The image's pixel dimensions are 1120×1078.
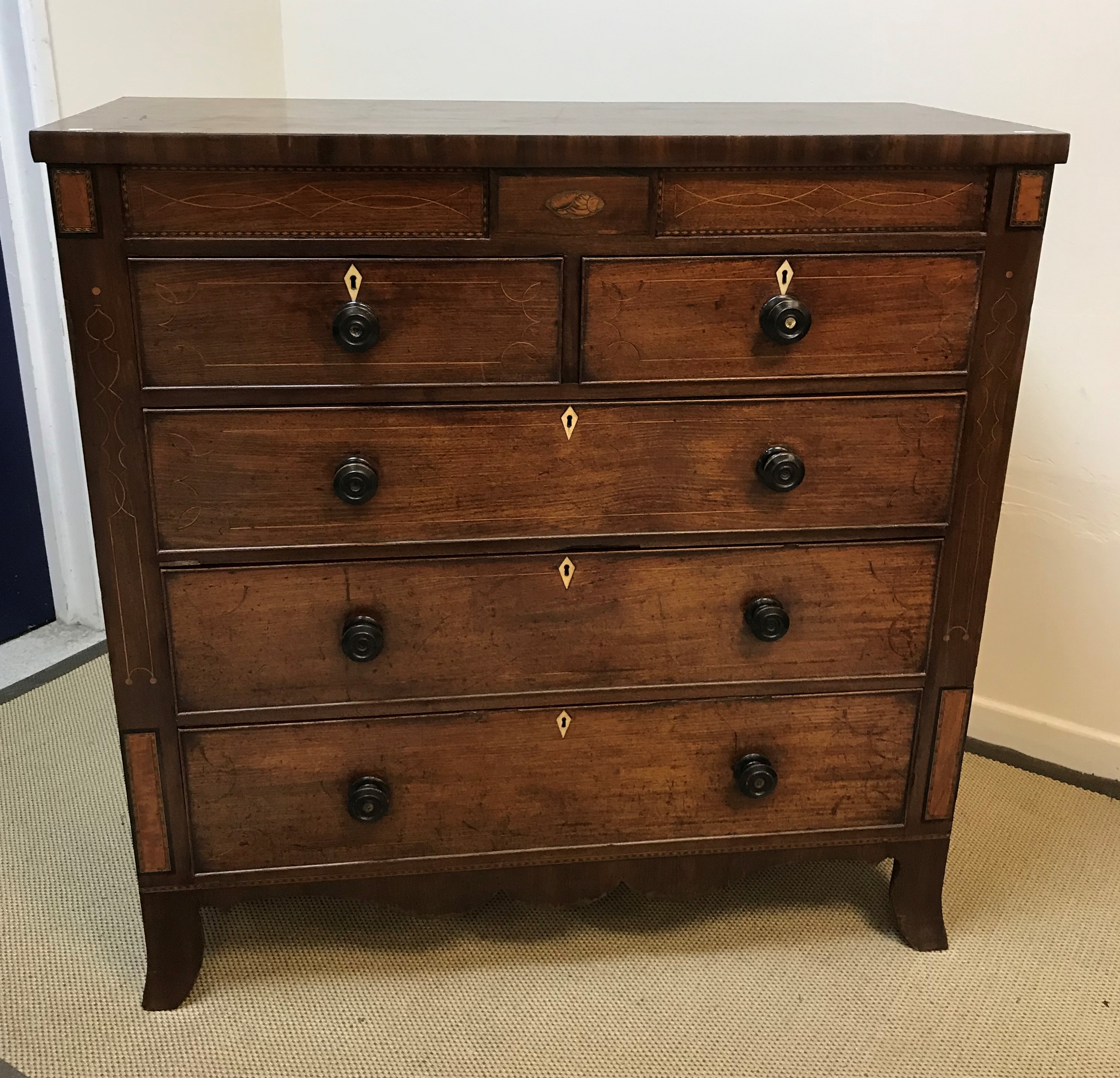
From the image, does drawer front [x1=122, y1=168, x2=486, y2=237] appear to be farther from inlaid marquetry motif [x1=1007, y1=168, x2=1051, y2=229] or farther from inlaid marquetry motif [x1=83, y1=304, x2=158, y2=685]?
inlaid marquetry motif [x1=1007, y1=168, x2=1051, y2=229]

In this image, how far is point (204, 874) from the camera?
139 centimetres

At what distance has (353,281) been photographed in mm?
1172

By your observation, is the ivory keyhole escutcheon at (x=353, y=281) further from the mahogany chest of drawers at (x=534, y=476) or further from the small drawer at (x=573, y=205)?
the small drawer at (x=573, y=205)

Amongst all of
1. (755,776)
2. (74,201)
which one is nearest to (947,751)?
(755,776)

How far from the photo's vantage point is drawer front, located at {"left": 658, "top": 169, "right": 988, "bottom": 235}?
1180 millimetres

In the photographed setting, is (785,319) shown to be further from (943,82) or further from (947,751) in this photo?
(943,82)

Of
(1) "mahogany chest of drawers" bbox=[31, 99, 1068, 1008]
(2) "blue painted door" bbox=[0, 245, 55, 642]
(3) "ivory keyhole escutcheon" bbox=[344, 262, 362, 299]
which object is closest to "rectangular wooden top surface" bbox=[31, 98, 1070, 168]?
(1) "mahogany chest of drawers" bbox=[31, 99, 1068, 1008]

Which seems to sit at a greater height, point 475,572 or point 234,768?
point 475,572

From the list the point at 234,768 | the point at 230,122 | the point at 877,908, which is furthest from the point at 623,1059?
the point at 230,122

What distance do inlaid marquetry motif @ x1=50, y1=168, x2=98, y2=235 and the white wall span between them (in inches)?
36.8

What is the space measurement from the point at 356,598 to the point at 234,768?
0.85 feet

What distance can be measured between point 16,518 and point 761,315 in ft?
5.36

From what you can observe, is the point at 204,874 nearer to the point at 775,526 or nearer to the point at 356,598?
the point at 356,598

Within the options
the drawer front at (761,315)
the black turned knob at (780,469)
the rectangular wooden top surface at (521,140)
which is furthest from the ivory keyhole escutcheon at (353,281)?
the black turned knob at (780,469)
